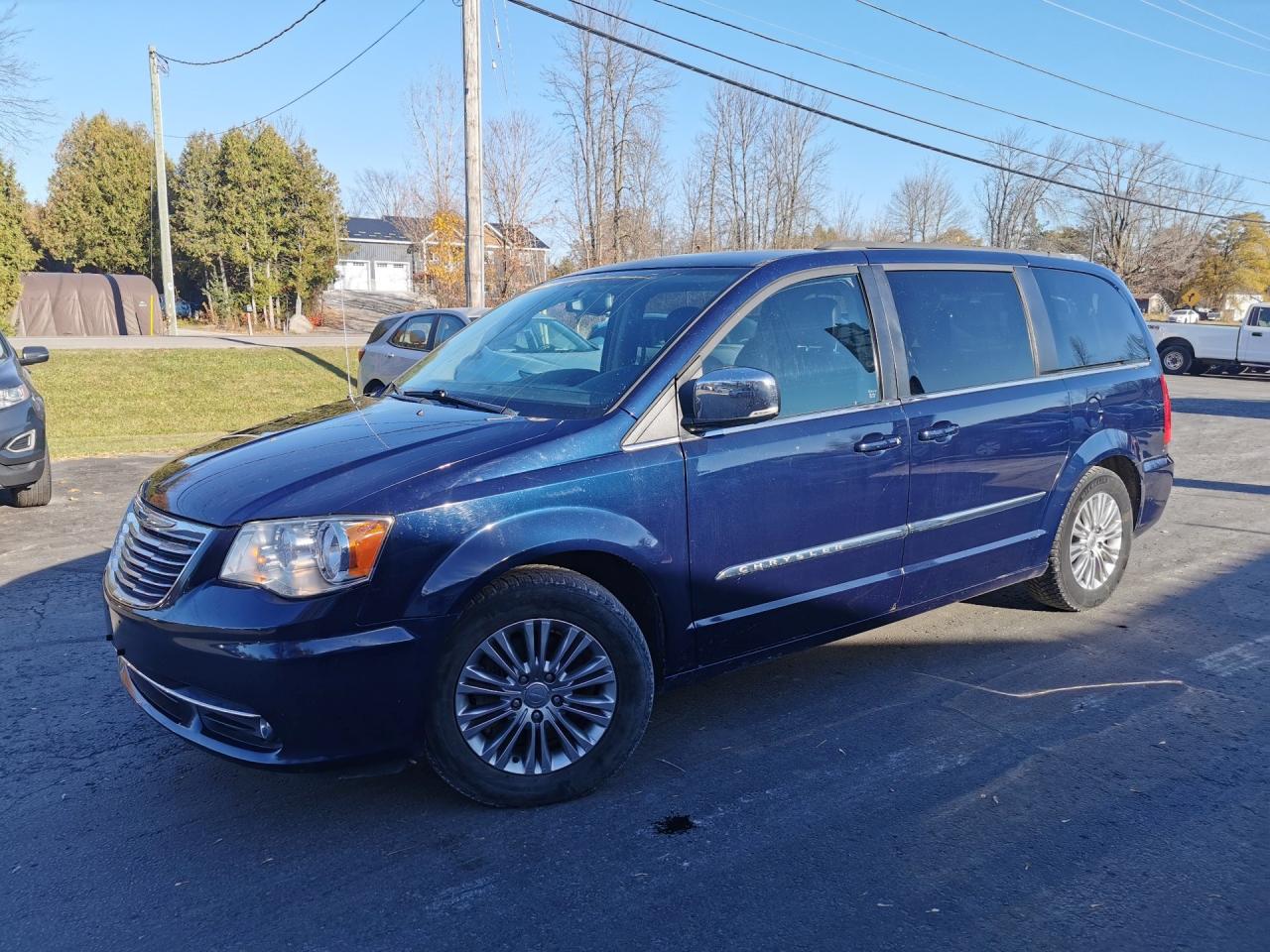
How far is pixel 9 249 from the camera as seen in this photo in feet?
73.4

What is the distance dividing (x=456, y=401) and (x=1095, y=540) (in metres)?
3.58

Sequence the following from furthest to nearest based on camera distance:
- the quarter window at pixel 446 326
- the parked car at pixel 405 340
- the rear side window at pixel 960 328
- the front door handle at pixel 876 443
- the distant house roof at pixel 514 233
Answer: the distant house roof at pixel 514 233
the quarter window at pixel 446 326
the parked car at pixel 405 340
the rear side window at pixel 960 328
the front door handle at pixel 876 443

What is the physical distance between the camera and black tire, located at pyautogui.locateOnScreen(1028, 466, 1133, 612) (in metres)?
5.10

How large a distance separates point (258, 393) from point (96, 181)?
33891 millimetres

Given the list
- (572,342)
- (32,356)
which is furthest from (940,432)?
(32,356)

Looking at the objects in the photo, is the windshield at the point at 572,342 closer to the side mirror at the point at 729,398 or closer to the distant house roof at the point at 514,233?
the side mirror at the point at 729,398

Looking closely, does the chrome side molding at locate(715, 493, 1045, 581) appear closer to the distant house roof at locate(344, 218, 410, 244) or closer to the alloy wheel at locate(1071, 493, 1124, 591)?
the alloy wheel at locate(1071, 493, 1124, 591)

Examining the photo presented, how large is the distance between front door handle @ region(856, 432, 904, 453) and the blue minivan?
0.5 inches

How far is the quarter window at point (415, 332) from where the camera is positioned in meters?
11.7

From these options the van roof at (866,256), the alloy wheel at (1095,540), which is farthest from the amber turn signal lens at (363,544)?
the alloy wheel at (1095,540)

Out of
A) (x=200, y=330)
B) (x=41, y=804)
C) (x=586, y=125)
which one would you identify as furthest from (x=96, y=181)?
(x=41, y=804)

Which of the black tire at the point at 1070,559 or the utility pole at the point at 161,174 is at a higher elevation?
the utility pole at the point at 161,174

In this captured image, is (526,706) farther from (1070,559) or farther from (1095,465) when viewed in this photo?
(1095,465)

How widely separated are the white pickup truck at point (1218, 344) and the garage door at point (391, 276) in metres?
48.1
